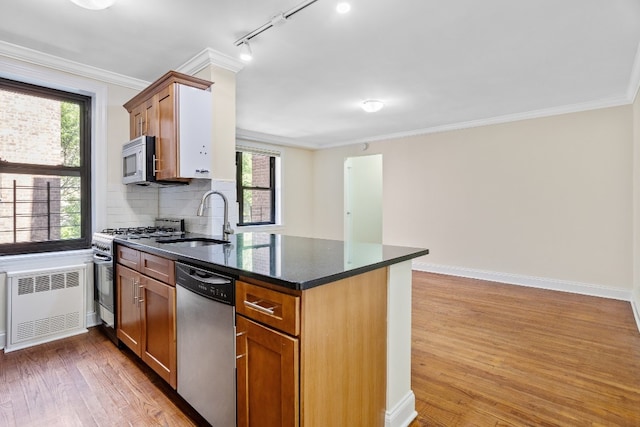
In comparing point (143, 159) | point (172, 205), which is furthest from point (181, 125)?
point (172, 205)

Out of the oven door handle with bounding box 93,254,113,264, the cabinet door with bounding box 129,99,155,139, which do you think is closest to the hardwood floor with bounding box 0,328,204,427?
the oven door handle with bounding box 93,254,113,264

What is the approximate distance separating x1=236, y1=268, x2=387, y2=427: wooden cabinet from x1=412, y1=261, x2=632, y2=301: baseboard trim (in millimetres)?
3931

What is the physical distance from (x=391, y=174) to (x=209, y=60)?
393cm

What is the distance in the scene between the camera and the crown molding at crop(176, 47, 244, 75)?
275 centimetres

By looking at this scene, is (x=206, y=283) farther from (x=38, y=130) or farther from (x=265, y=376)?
(x=38, y=130)

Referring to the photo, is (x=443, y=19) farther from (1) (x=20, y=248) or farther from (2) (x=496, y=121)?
(1) (x=20, y=248)

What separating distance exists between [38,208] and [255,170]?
367cm

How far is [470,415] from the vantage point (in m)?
1.83

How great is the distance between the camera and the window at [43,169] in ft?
9.20

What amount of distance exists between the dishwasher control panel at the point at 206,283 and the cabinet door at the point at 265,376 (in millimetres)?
133

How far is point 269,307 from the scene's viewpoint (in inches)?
50.8

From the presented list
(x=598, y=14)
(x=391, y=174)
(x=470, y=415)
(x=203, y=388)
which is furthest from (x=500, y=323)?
(x=391, y=174)

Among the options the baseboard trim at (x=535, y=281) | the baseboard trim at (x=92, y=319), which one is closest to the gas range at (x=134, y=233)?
the baseboard trim at (x=92, y=319)

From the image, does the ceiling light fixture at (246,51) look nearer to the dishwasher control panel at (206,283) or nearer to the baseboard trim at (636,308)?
the dishwasher control panel at (206,283)
